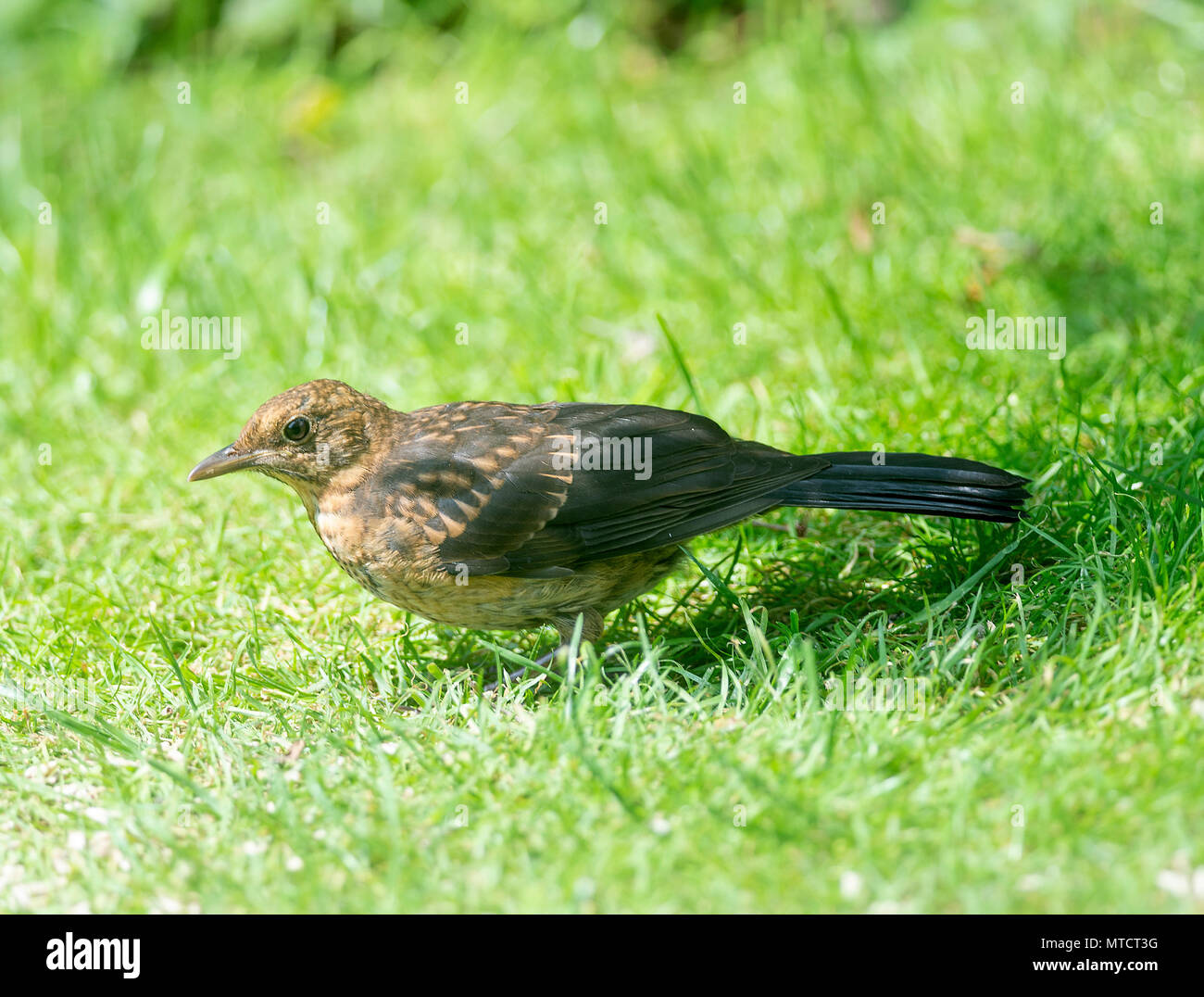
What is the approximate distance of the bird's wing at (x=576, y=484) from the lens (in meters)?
3.80

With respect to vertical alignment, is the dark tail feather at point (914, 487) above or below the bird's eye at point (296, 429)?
below

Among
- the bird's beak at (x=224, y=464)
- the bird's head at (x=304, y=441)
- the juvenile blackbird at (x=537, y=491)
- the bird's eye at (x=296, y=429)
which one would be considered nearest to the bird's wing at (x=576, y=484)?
the juvenile blackbird at (x=537, y=491)

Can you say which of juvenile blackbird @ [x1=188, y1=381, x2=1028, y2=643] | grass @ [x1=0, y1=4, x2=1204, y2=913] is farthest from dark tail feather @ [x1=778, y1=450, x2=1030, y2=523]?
grass @ [x1=0, y1=4, x2=1204, y2=913]

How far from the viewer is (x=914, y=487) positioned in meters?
3.83

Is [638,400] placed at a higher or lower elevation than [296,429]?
higher

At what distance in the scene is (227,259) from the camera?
6.35 metres

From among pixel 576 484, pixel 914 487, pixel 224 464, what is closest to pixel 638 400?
pixel 576 484

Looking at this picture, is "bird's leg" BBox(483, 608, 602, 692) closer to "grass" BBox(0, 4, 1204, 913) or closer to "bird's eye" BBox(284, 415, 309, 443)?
"grass" BBox(0, 4, 1204, 913)

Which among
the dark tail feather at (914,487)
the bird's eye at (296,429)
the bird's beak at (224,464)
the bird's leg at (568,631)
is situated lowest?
the bird's leg at (568,631)

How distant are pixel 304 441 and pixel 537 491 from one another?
2.37 feet

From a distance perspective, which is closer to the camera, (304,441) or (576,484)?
(576,484)

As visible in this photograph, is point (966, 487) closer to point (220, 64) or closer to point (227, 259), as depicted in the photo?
point (227, 259)

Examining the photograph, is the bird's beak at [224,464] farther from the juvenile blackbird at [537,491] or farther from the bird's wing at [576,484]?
the bird's wing at [576,484]

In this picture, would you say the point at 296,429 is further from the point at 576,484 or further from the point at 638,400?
the point at 638,400
